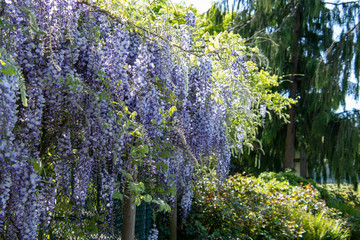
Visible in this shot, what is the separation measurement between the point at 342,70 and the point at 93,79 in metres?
9.24

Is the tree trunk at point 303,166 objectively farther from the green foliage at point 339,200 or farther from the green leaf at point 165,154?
the green leaf at point 165,154

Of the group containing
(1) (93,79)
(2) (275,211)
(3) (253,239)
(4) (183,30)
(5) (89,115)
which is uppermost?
(4) (183,30)

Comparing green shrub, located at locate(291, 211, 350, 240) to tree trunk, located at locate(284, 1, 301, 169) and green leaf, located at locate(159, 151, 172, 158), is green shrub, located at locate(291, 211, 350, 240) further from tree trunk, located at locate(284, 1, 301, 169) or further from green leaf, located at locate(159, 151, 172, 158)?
tree trunk, located at locate(284, 1, 301, 169)

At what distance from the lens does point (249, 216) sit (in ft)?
19.2

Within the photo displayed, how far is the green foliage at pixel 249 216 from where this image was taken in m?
5.62

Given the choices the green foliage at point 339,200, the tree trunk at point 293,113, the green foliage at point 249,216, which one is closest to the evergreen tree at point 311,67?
the tree trunk at point 293,113

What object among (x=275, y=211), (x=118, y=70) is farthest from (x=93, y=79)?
(x=275, y=211)

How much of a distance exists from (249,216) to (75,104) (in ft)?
13.4

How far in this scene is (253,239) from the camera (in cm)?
579

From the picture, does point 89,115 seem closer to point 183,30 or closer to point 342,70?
point 183,30

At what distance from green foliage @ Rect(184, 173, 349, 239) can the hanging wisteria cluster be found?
2.17 metres

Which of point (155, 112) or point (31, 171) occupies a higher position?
point (155, 112)

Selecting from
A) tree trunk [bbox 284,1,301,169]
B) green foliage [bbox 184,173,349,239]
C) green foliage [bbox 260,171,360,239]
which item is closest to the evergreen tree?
tree trunk [bbox 284,1,301,169]

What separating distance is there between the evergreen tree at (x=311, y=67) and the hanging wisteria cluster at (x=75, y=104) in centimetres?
780
